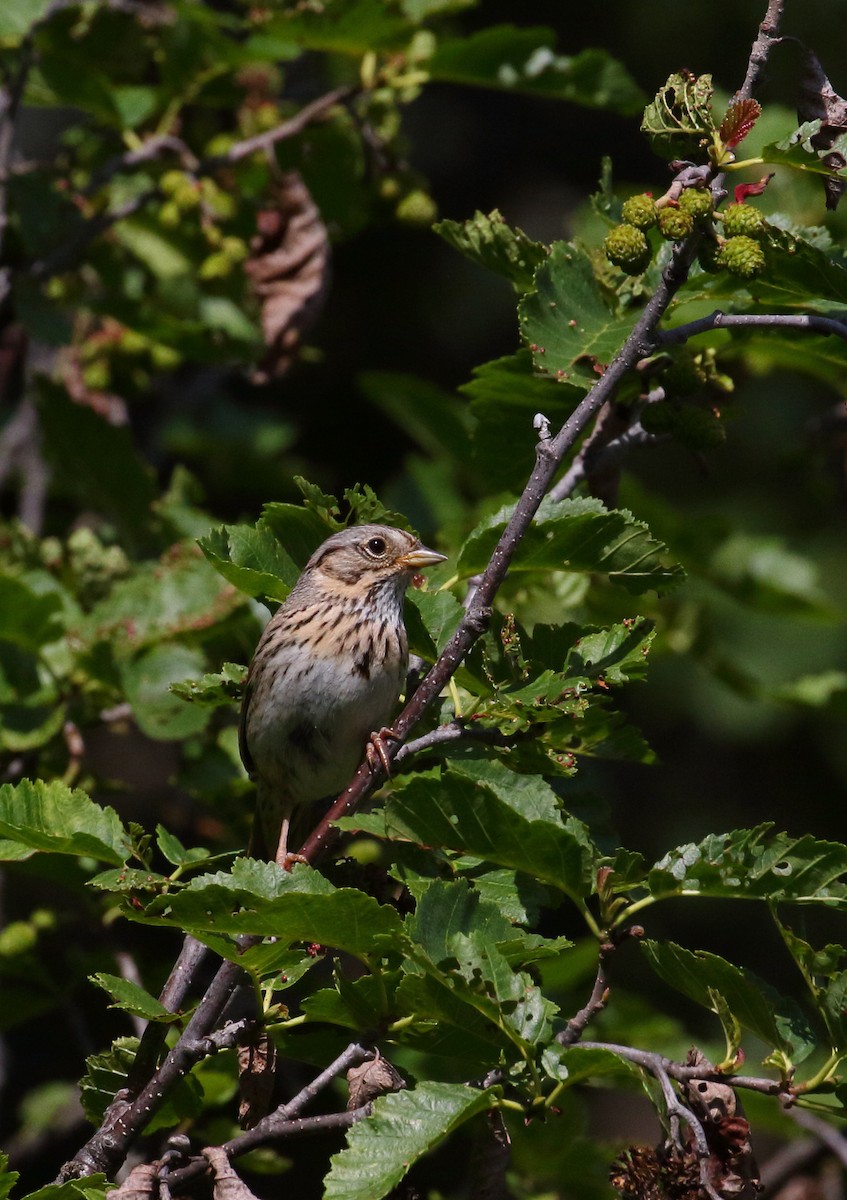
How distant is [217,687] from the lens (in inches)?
128

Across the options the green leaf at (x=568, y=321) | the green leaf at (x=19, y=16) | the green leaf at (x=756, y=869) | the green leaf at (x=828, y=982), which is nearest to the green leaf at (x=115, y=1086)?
the green leaf at (x=756, y=869)

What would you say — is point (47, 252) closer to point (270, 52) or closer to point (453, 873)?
point (270, 52)

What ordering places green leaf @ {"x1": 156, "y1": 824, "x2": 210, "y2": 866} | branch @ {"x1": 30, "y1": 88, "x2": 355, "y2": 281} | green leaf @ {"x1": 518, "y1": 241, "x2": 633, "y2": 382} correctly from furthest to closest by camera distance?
1. branch @ {"x1": 30, "y1": 88, "x2": 355, "y2": 281}
2. green leaf @ {"x1": 518, "y1": 241, "x2": 633, "y2": 382}
3. green leaf @ {"x1": 156, "y1": 824, "x2": 210, "y2": 866}

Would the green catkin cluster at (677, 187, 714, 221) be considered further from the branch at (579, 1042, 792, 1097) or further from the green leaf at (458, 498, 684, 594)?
the branch at (579, 1042, 792, 1097)

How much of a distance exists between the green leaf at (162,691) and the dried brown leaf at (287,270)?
113cm

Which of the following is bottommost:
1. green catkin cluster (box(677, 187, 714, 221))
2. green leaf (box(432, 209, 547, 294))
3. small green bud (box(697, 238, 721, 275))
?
green leaf (box(432, 209, 547, 294))

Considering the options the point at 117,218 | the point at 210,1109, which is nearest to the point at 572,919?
the point at 210,1109

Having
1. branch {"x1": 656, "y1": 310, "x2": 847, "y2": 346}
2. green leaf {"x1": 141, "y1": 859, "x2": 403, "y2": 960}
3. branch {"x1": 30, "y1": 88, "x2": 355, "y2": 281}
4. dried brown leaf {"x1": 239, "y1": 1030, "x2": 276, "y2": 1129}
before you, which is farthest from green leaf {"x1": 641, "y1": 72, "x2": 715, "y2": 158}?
branch {"x1": 30, "y1": 88, "x2": 355, "y2": 281}

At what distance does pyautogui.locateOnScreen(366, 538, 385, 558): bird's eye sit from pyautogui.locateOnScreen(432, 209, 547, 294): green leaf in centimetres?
93

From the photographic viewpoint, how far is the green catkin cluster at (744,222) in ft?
8.64

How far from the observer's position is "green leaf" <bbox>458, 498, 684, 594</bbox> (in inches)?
114

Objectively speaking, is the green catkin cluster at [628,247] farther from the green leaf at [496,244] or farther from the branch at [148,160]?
the branch at [148,160]

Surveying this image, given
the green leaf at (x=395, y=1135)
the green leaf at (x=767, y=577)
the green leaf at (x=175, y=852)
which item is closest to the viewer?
the green leaf at (x=395, y=1135)

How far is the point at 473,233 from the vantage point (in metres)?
3.22
